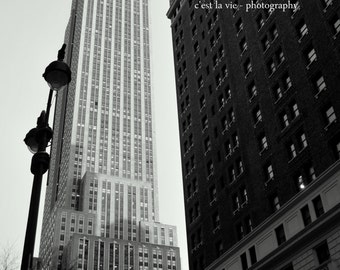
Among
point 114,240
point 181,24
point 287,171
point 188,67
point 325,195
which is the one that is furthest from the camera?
point 114,240

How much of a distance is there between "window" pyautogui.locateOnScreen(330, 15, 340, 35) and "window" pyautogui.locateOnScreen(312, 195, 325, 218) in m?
15.3

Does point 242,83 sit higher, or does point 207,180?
point 242,83

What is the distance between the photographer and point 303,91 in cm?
5112

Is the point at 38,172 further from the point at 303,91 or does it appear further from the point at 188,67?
the point at 188,67

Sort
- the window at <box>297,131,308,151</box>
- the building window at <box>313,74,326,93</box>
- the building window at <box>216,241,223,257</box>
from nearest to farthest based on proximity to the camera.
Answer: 1. the building window at <box>313,74,326,93</box>
2. the window at <box>297,131,308,151</box>
3. the building window at <box>216,241,223,257</box>

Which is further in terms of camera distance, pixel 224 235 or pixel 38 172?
pixel 224 235

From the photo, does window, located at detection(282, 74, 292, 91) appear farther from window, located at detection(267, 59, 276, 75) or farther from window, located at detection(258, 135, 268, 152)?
window, located at detection(258, 135, 268, 152)

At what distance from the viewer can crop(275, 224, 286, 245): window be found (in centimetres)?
4768

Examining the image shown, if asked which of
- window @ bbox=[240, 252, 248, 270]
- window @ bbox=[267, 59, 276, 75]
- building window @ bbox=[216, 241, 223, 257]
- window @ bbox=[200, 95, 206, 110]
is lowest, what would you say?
window @ bbox=[240, 252, 248, 270]

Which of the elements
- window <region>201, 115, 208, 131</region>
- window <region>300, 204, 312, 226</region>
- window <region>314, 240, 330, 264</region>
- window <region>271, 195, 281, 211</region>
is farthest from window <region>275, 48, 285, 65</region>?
window <region>314, 240, 330, 264</region>

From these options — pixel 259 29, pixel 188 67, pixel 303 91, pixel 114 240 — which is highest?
pixel 114 240

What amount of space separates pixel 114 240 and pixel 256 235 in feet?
497

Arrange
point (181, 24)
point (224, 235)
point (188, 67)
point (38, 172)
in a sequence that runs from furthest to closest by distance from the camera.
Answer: point (181, 24) → point (188, 67) → point (224, 235) → point (38, 172)

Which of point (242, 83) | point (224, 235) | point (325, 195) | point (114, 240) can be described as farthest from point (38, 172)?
point (114, 240)
